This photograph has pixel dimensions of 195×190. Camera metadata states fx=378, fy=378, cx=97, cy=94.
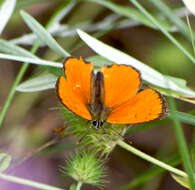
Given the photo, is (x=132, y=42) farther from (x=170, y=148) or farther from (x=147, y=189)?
(x=147, y=189)

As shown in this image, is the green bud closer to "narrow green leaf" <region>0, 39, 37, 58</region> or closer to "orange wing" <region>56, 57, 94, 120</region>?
"orange wing" <region>56, 57, 94, 120</region>

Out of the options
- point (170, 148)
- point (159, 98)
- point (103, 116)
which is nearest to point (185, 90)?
point (159, 98)

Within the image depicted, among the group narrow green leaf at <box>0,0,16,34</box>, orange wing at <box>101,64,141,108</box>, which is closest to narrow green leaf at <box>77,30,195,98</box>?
orange wing at <box>101,64,141,108</box>

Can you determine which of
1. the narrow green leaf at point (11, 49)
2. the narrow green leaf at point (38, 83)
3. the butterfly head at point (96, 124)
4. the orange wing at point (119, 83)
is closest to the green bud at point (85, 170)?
the butterfly head at point (96, 124)

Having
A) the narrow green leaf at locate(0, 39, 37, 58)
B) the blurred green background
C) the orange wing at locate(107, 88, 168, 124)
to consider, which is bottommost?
the blurred green background

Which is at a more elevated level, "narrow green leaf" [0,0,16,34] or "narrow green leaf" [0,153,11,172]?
"narrow green leaf" [0,0,16,34]

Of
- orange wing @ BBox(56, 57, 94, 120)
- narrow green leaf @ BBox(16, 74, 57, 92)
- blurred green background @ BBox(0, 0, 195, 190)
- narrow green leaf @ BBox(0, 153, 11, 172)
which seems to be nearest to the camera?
orange wing @ BBox(56, 57, 94, 120)

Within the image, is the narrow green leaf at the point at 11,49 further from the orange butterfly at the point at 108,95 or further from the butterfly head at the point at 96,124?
the butterfly head at the point at 96,124
